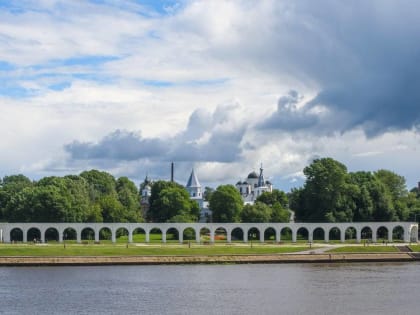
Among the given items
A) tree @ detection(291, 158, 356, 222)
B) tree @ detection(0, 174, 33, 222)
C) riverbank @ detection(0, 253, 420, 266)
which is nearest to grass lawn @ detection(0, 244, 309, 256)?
riverbank @ detection(0, 253, 420, 266)

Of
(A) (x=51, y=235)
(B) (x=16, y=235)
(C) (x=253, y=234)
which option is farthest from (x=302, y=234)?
(B) (x=16, y=235)

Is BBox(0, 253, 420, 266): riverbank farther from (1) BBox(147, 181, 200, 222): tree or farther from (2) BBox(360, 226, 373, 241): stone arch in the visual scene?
(1) BBox(147, 181, 200, 222): tree

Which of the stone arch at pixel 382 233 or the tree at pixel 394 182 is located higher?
the tree at pixel 394 182

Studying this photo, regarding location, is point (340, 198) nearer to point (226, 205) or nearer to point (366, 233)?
point (366, 233)

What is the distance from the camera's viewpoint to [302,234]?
350ft

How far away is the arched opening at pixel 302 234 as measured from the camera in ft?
339

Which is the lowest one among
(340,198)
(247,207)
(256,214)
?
(256,214)

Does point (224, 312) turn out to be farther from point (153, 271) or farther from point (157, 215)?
point (157, 215)

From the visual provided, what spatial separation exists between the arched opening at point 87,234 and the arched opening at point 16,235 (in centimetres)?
742

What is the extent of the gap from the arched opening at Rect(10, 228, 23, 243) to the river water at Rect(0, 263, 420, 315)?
31.9 metres

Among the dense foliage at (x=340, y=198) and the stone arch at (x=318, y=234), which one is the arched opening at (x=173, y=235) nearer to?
the dense foliage at (x=340, y=198)

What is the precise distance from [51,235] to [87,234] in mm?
4538

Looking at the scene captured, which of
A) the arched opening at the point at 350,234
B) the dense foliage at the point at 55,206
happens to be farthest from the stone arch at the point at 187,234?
the arched opening at the point at 350,234

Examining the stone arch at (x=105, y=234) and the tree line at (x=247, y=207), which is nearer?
the tree line at (x=247, y=207)
